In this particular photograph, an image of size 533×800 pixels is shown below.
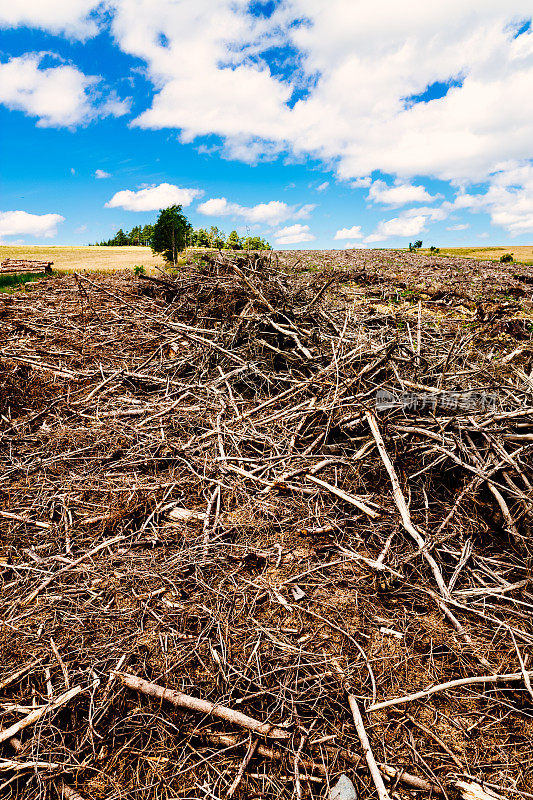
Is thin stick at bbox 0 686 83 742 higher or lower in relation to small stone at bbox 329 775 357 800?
higher

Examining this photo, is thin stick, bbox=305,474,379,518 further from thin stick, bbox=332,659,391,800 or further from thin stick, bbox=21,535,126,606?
thin stick, bbox=21,535,126,606

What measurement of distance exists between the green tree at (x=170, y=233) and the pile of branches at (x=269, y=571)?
865 inches

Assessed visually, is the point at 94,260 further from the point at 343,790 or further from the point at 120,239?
the point at 120,239

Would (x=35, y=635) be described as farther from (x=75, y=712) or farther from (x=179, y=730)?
(x=179, y=730)

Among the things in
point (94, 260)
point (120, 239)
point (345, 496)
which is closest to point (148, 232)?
point (94, 260)

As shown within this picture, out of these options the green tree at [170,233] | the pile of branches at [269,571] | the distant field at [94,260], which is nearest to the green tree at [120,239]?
the distant field at [94,260]

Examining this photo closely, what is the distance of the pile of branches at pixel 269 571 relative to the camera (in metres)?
2.09

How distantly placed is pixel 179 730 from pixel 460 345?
4.34 meters

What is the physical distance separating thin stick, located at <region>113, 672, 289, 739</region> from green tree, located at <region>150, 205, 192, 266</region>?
25.0 meters

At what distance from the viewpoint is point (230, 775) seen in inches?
78.5

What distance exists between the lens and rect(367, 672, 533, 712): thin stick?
2238mm

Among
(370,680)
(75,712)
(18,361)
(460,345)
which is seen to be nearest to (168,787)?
(75,712)

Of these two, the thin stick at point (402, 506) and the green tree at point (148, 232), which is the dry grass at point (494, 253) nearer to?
the green tree at point (148, 232)

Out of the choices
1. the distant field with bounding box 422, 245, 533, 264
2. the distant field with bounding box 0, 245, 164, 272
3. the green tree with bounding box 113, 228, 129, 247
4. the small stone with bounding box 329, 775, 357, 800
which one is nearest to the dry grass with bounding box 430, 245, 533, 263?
the distant field with bounding box 422, 245, 533, 264
